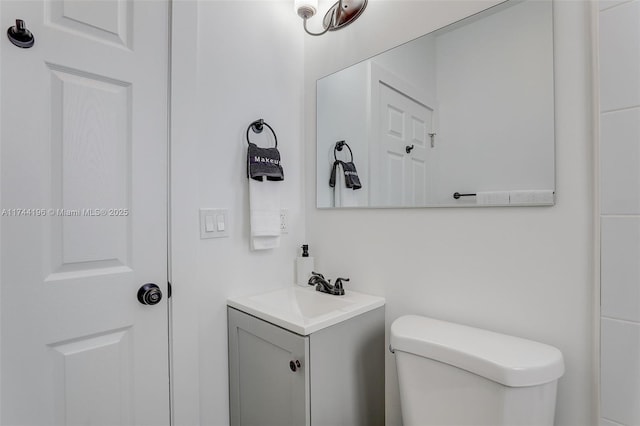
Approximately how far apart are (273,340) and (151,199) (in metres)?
0.66

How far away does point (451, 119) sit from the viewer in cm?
116

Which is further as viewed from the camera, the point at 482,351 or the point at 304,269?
the point at 304,269

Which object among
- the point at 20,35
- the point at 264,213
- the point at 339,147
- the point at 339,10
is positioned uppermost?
the point at 339,10

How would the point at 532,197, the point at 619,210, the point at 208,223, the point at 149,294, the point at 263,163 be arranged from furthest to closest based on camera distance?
the point at 263,163 → the point at 208,223 → the point at 149,294 → the point at 532,197 → the point at 619,210

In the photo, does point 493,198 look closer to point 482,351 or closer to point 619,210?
point 619,210

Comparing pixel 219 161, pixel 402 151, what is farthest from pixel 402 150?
pixel 219 161

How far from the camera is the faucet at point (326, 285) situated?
54.7 inches

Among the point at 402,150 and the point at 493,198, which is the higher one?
the point at 402,150

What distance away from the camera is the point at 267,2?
149 cm

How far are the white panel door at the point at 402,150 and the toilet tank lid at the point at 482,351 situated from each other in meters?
0.47

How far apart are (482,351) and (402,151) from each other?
787 mm

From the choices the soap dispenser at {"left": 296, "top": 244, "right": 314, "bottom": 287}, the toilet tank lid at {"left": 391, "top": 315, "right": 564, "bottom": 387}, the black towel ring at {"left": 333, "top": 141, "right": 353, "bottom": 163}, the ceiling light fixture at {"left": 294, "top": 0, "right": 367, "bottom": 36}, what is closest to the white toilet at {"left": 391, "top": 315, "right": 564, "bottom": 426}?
the toilet tank lid at {"left": 391, "top": 315, "right": 564, "bottom": 387}

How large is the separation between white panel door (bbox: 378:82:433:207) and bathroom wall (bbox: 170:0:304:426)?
47 centimetres

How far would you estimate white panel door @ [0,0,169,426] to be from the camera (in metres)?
0.88
